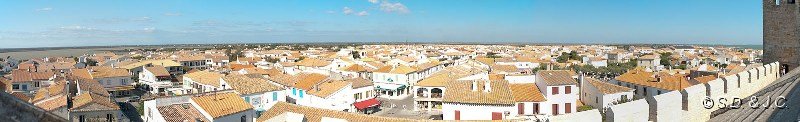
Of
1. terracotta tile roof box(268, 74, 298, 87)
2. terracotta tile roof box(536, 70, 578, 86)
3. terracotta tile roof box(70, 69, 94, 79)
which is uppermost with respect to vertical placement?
terracotta tile roof box(536, 70, 578, 86)

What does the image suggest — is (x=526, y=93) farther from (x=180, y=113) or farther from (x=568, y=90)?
(x=180, y=113)

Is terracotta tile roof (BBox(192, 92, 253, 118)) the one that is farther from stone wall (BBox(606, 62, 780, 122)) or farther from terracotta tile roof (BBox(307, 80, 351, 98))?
stone wall (BBox(606, 62, 780, 122))

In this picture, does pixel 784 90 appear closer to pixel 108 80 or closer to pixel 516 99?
pixel 516 99

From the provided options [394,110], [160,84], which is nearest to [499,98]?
[394,110]

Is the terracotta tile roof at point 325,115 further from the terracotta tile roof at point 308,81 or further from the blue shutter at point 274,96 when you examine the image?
the terracotta tile roof at point 308,81

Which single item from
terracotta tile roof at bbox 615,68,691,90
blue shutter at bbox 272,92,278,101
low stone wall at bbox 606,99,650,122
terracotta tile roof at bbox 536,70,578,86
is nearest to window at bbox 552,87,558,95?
terracotta tile roof at bbox 536,70,578,86

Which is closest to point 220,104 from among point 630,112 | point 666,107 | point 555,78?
point 555,78

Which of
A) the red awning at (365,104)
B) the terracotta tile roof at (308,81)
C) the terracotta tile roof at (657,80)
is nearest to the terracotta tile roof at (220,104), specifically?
the red awning at (365,104)
